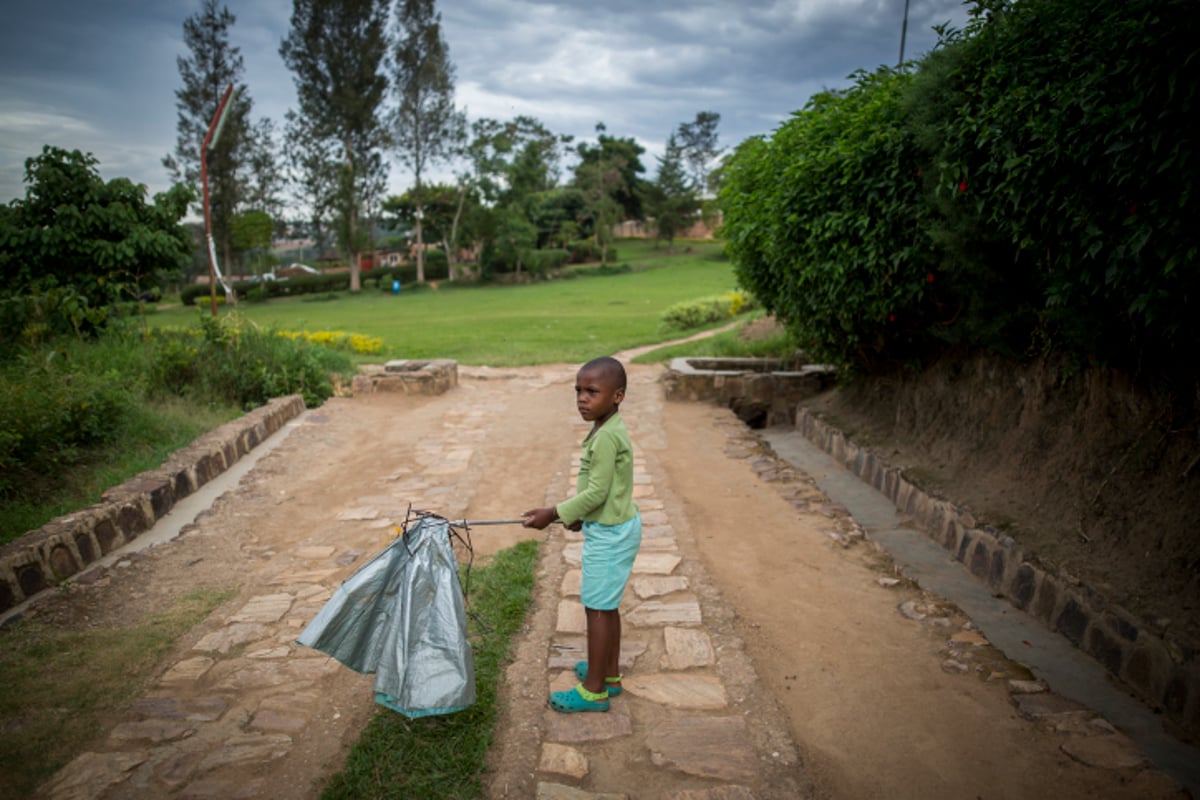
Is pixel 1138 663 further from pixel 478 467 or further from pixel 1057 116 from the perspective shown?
pixel 478 467

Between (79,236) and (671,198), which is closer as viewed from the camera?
(79,236)

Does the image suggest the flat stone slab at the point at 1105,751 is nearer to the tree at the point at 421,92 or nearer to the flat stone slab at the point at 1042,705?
the flat stone slab at the point at 1042,705

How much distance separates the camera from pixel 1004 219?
410cm

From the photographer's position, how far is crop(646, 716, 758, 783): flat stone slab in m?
2.59

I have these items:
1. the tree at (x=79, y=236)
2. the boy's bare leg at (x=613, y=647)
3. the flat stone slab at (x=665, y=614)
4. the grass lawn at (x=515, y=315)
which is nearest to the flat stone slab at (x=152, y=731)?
the boy's bare leg at (x=613, y=647)

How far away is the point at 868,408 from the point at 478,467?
4.06 meters

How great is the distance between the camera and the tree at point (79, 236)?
916 centimetres

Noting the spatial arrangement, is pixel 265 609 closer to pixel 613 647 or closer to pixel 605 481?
pixel 613 647

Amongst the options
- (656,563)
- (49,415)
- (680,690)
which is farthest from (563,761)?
(49,415)

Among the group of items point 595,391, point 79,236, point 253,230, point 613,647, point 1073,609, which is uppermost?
point 253,230

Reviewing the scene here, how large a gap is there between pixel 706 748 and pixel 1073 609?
2.16m

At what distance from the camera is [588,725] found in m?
2.85

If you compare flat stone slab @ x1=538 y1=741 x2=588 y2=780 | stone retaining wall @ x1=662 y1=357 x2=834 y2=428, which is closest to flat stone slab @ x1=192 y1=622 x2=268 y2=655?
flat stone slab @ x1=538 y1=741 x2=588 y2=780

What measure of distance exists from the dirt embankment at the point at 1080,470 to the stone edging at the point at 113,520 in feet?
18.4
